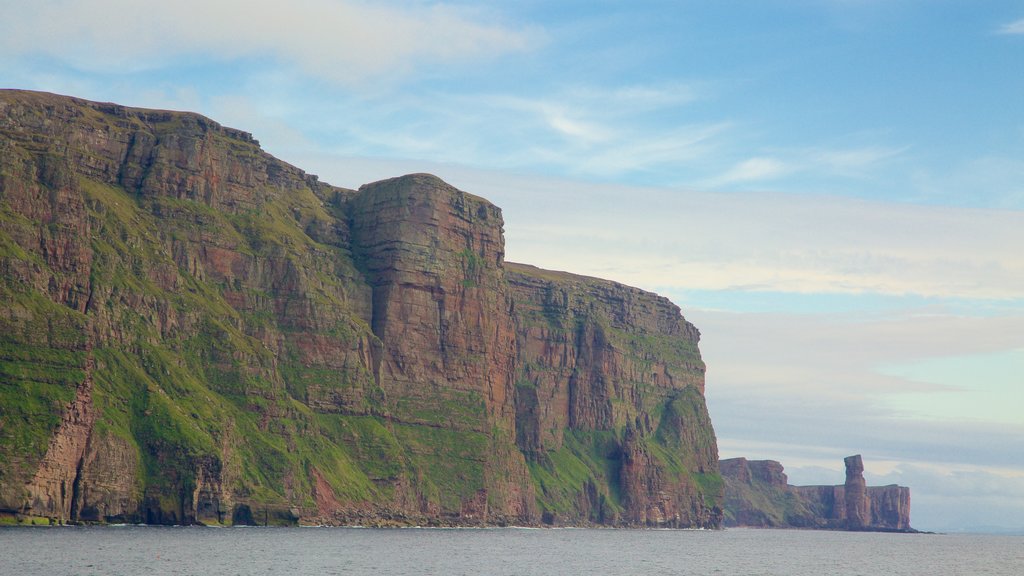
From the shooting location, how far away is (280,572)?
155 m

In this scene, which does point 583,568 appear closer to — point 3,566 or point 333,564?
point 333,564

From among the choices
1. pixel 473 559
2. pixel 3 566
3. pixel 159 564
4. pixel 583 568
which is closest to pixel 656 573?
pixel 583 568

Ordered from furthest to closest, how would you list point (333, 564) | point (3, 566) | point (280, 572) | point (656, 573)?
point (656, 573) < point (333, 564) < point (280, 572) < point (3, 566)

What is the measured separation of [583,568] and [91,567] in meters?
73.0

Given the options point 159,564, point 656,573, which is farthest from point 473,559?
point 159,564

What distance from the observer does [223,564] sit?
161 m

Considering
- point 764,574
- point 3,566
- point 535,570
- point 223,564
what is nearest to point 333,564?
point 223,564

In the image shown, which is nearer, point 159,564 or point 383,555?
point 159,564

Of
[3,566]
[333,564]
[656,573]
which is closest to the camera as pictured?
[3,566]

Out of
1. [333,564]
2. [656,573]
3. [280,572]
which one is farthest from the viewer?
[656,573]

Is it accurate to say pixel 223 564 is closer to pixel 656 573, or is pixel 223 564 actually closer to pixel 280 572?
pixel 280 572

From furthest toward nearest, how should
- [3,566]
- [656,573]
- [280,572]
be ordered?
[656,573], [280,572], [3,566]

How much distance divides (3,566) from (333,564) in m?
43.4

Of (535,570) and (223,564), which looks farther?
(535,570)
